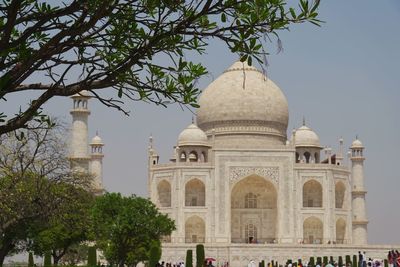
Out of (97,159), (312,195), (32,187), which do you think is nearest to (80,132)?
(97,159)

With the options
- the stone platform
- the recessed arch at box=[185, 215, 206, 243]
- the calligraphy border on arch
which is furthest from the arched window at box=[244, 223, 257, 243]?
the stone platform

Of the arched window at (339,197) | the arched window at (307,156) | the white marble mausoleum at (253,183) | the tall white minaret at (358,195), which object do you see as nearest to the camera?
the white marble mausoleum at (253,183)

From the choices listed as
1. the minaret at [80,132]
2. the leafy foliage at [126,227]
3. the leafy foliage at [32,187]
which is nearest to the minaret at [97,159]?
the minaret at [80,132]

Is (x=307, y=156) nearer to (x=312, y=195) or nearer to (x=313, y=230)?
(x=312, y=195)

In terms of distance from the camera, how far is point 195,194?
49.3 m

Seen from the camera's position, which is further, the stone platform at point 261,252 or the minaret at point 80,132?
the minaret at point 80,132

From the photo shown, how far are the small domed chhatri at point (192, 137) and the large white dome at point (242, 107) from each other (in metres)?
2.05

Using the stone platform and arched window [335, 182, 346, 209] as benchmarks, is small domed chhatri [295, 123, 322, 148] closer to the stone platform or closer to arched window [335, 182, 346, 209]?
arched window [335, 182, 346, 209]

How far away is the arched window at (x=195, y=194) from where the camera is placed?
48.9m

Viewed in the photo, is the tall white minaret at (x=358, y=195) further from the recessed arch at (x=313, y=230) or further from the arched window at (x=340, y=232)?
the recessed arch at (x=313, y=230)

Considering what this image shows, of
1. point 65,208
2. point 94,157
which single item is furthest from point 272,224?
point 65,208

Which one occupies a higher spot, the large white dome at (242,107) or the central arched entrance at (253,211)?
the large white dome at (242,107)

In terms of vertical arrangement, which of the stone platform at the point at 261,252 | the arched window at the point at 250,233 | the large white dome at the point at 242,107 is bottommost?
the stone platform at the point at 261,252

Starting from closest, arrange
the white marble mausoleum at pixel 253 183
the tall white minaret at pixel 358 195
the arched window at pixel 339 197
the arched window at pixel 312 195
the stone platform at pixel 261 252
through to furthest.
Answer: the stone platform at pixel 261 252, the white marble mausoleum at pixel 253 183, the arched window at pixel 312 195, the arched window at pixel 339 197, the tall white minaret at pixel 358 195
